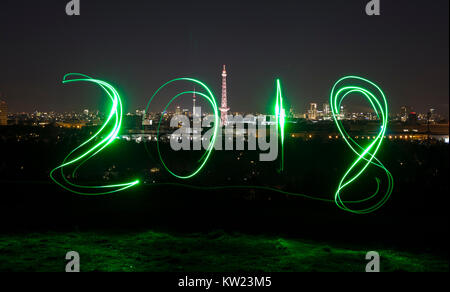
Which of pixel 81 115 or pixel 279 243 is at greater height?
pixel 81 115

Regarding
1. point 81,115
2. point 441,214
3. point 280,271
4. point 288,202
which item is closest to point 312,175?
point 288,202

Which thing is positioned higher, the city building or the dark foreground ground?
the city building

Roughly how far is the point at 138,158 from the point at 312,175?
39.9ft

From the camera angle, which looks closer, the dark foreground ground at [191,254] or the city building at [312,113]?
the dark foreground ground at [191,254]

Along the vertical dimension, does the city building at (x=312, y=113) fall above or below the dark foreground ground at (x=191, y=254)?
above

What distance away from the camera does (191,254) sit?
20.2 ft

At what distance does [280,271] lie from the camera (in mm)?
5391

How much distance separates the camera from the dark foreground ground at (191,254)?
557 centimetres

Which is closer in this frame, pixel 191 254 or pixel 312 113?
pixel 191 254

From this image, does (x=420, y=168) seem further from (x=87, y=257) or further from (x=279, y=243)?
(x=87, y=257)

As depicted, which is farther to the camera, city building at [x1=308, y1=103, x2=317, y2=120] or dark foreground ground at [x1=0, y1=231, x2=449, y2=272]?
city building at [x1=308, y1=103, x2=317, y2=120]

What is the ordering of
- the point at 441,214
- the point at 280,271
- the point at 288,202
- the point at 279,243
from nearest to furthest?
the point at 280,271 < the point at 279,243 < the point at 441,214 < the point at 288,202

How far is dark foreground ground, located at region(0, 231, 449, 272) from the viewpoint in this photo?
557 centimetres

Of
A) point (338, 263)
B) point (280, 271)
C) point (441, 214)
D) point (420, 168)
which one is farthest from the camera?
point (420, 168)
